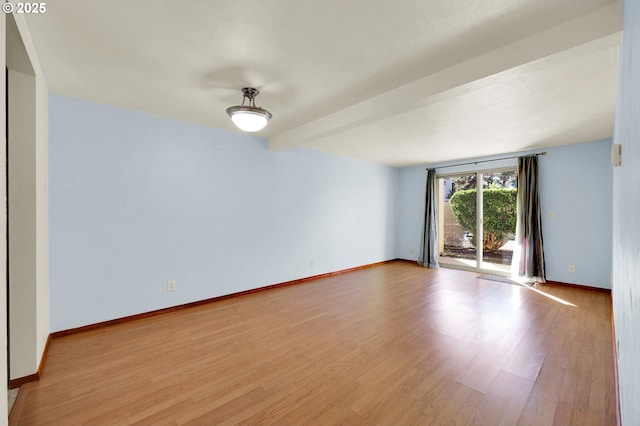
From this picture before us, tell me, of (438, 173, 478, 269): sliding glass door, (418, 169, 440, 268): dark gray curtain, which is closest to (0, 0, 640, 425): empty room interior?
(438, 173, 478, 269): sliding glass door

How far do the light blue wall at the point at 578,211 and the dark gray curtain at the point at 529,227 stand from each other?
0.51 ft

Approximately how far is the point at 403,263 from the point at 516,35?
5438 mm

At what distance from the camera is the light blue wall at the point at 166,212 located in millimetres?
2744

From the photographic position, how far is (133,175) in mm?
3100

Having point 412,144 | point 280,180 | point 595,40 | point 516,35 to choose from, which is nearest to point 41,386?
point 280,180

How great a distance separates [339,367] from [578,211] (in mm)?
4851

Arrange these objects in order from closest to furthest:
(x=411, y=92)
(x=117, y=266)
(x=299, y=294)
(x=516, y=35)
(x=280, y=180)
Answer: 1. (x=516, y=35)
2. (x=411, y=92)
3. (x=117, y=266)
4. (x=299, y=294)
5. (x=280, y=180)

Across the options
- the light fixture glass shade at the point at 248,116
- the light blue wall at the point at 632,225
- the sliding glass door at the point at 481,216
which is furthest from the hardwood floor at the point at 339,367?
the light fixture glass shade at the point at 248,116

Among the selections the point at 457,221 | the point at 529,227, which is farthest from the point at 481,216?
the point at 529,227

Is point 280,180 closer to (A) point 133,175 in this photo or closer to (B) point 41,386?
(A) point 133,175

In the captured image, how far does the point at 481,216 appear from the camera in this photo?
18.2ft

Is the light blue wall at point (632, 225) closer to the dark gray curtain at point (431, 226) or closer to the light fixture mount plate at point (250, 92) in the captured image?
the light fixture mount plate at point (250, 92)

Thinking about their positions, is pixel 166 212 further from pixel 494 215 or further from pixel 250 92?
pixel 494 215

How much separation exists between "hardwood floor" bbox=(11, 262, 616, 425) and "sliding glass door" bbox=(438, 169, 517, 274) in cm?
197
